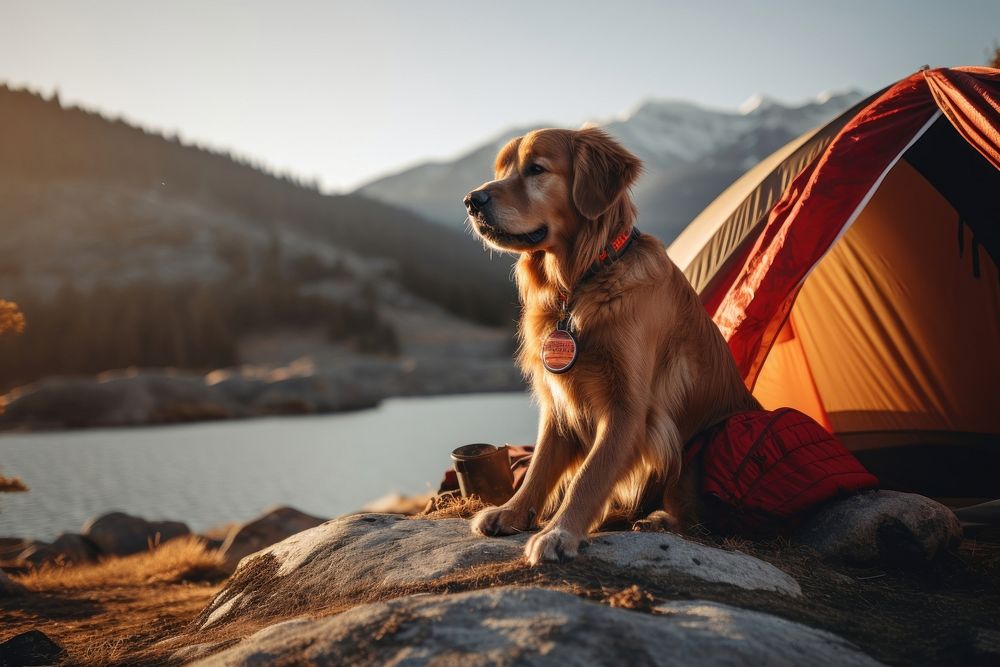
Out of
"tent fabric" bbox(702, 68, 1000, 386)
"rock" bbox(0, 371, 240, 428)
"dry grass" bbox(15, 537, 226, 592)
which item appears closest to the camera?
"tent fabric" bbox(702, 68, 1000, 386)

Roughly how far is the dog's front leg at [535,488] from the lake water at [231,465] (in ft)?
20.9

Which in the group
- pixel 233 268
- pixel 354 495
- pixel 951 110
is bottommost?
pixel 354 495

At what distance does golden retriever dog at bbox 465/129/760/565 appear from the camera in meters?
3.10

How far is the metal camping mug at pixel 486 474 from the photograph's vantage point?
12.6 feet

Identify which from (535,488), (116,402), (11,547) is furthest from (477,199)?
(116,402)

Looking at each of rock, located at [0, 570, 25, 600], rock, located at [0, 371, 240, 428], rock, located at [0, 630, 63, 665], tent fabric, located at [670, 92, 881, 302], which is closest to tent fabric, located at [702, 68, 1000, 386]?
tent fabric, located at [670, 92, 881, 302]

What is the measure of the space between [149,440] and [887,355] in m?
17.1

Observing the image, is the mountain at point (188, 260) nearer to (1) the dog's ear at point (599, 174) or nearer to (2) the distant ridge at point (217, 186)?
(2) the distant ridge at point (217, 186)

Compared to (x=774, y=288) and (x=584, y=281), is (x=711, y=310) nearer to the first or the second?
(x=774, y=288)

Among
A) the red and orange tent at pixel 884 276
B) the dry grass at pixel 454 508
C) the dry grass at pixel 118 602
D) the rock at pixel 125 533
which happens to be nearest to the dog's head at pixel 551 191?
the red and orange tent at pixel 884 276

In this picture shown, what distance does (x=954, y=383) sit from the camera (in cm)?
565

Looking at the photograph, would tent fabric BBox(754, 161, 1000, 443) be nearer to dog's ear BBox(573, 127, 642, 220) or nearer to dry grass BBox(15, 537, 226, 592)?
dog's ear BBox(573, 127, 642, 220)

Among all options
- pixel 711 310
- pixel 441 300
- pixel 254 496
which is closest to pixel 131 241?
pixel 441 300

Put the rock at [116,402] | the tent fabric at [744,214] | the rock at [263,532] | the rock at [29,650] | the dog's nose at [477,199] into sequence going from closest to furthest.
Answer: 1. the rock at [29,650]
2. the dog's nose at [477,199]
3. the tent fabric at [744,214]
4. the rock at [263,532]
5. the rock at [116,402]
